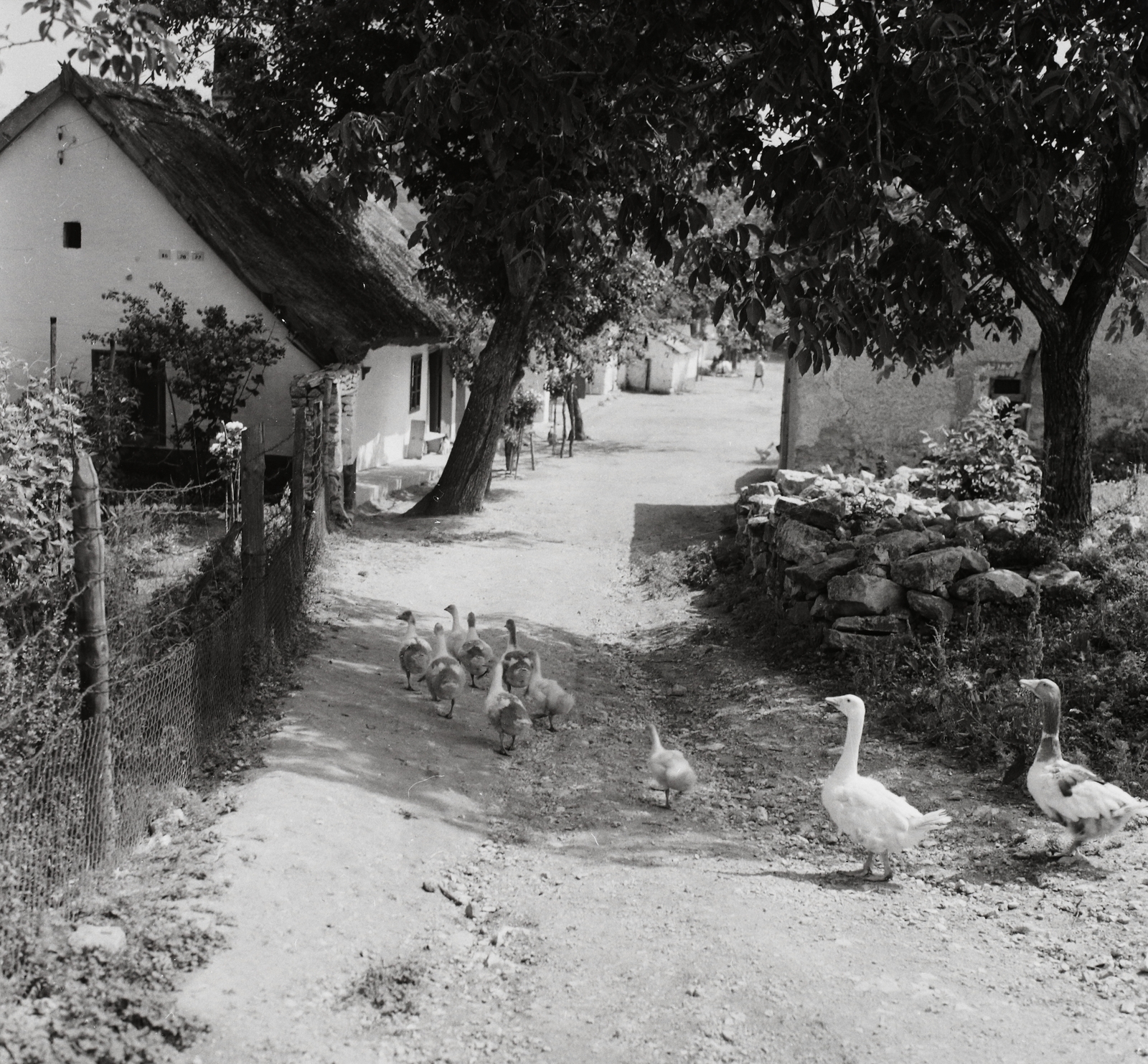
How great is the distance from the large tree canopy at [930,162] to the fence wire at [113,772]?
4657mm

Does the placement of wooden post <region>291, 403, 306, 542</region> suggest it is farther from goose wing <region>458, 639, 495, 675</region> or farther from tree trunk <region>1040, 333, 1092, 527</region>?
tree trunk <region>1040, 333, 1092, 527</region>

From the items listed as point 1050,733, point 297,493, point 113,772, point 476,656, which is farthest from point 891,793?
point 297,493

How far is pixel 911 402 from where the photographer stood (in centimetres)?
1981

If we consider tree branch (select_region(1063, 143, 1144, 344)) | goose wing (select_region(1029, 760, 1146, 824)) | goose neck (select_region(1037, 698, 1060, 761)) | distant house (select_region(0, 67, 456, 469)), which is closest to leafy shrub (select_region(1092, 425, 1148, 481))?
tree branch (select_region(1063, 143, 1144, 344))

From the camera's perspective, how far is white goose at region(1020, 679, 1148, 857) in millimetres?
7168

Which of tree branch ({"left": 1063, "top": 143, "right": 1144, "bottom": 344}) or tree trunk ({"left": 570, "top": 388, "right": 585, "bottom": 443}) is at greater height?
tree branch ({"left": 1063, "top": 143, "right": 1144, "bottom": 344})

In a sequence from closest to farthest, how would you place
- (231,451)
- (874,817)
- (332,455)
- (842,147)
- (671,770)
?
(874,817) → (671,770) → (842,147) → (231,451) → (332,455)

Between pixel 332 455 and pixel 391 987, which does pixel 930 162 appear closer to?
pixel 391 987

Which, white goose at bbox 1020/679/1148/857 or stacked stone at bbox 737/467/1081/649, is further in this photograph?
stacked stone at bbox 737/467/1081/649

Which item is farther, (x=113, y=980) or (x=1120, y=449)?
(x=1120, y=449)

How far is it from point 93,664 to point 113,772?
22.1 inches

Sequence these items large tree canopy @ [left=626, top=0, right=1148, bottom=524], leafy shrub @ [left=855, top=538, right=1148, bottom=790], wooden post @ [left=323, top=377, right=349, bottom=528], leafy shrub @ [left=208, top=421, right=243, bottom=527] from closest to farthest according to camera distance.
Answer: leafy shrub @ [left=855, top=538, right=1148, bottom=790]
large tree canopy @ [left=626, top=0, right=1148, bottom=524]
leafy shrub @ [left=208, top=421, right=243, bottom=527]
wooden post @ [left=323, top=377, right=349, bottom=528]

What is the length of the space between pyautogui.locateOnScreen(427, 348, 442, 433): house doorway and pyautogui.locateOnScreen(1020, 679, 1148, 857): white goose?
21.0m

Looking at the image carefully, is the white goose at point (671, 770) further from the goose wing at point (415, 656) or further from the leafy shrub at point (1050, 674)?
the goose wing at point (415, 656)
